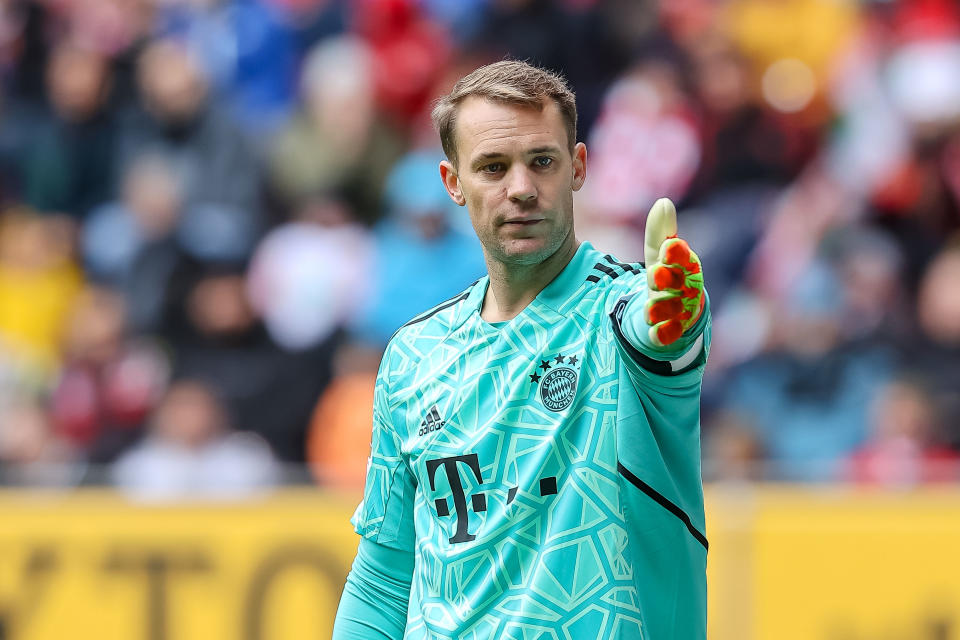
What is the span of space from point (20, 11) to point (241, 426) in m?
5.20

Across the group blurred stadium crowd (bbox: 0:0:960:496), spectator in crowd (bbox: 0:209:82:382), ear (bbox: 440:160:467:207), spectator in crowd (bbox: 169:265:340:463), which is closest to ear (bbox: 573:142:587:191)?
ear (bbox: 440:160:467:207)

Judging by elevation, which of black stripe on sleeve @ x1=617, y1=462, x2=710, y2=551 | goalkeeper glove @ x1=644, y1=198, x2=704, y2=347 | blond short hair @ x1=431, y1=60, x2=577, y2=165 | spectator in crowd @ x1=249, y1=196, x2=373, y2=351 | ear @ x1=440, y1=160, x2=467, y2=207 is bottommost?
black stripe on sleeve @ x1=617, y1=462, x2=710, y2=551

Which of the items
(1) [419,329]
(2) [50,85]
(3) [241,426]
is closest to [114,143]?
(2) [50,85]

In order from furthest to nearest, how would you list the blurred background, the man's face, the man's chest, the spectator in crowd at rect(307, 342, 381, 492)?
the spectator in crowd at rect(307, 342, 381, 492) < the blurred background < the man's face < the man's chest

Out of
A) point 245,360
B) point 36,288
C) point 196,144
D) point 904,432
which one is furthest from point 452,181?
point 36,288

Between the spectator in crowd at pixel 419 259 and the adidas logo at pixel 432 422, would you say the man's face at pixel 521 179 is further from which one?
the spectator in crowd at pixel 419 259

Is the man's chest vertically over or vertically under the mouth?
under

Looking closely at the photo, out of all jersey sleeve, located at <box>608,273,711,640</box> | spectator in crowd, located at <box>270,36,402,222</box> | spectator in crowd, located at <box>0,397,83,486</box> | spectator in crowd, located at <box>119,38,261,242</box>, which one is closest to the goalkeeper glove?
jersey sleeve, located at <box>608,273,711,640</box>

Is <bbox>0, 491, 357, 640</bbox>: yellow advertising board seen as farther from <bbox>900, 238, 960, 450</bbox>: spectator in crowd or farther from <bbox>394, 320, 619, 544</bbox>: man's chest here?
<bbox>394, 320, 619, 544</bbox>: man's chest

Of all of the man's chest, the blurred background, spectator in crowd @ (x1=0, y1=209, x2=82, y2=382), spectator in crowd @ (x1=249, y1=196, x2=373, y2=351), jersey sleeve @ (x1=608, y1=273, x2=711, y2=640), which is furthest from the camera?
spectator in crowd @ (x1=0, y1=209, x2=82, y2=382)

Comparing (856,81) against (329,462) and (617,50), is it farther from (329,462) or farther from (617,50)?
(329,462)

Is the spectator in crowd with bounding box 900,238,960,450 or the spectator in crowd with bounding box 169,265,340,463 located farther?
the spectator in crowd with bounding box 169,265,340,463

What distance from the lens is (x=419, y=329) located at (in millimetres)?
3379

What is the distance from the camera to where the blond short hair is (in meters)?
3.08
